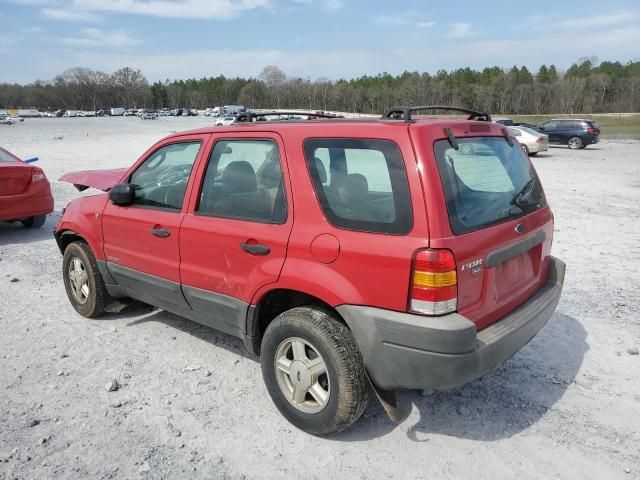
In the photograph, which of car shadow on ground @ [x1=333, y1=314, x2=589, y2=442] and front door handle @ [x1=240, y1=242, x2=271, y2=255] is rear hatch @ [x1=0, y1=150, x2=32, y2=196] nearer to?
front door handle @ [x1=240, y1=242, x2=271, y2=255]

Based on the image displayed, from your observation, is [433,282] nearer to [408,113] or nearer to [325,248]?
[325,248]

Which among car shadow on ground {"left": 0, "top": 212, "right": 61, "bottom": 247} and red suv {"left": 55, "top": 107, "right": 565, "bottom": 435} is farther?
car shadow on ground {"left": 0, "top": 212, "right": 61, "bottom": 247}

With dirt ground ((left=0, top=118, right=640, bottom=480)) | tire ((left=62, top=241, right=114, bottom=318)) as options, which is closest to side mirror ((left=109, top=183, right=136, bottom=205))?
tire ((left=62, top=241, right=114, bottom=318))

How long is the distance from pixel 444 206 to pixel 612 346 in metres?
2.66

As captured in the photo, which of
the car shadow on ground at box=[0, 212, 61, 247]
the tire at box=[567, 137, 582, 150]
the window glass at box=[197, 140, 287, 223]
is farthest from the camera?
the tire at box=[567, 137, 582, 150]

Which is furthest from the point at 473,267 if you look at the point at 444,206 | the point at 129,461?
the point at 129,461

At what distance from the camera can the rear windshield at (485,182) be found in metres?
2.72

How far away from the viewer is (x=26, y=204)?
7941 millimetres

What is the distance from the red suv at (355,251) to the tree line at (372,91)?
8780cm

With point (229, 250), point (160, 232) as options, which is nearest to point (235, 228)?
point (229, 250)

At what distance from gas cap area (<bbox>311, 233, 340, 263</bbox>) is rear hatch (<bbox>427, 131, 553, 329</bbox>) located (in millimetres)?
596

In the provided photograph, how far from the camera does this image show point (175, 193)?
3.89 metres

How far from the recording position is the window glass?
3211 millimetres

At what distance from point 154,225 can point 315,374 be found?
1.80 meters
